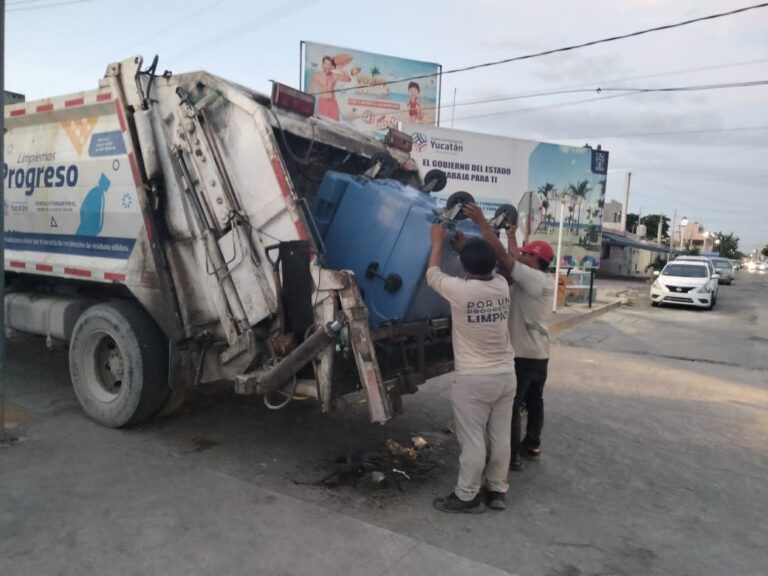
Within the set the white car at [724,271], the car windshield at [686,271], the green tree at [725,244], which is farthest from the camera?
the green tree at [725,244]

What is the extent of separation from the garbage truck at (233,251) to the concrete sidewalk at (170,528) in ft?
2.17

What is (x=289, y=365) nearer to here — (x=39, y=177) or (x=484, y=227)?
(x=484, y=227)

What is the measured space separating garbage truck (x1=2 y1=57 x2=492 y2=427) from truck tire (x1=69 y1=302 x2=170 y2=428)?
0.01 metres

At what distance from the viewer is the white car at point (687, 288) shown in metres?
18.0

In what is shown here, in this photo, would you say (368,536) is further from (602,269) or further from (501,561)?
(602,269)

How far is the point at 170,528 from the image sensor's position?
11.0 ft

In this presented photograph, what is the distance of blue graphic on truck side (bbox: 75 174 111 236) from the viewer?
5.11 m

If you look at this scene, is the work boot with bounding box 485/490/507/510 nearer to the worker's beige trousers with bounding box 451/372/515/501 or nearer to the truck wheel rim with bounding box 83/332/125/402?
the worker's beige trousers with bounding box 451/372/515/501

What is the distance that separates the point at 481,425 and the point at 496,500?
52cm

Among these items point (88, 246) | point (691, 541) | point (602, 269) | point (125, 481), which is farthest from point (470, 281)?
point (602, 269)

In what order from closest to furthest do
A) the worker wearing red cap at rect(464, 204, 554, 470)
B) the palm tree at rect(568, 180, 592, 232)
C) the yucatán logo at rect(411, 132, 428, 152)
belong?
the worker wearing red cap at rect(464, 204, 554, 470), the yucatán logo at rect(411, 132, 428, 152), the palm tree at rect(568, 180, 592, 232)

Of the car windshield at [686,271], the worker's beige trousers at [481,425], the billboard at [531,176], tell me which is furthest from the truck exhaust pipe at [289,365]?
the car windshield at [686,271]

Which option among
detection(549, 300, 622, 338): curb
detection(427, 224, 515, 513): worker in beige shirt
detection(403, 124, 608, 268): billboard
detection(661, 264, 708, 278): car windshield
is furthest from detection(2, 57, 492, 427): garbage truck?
detection(661, 264, 708, 278): car windshield

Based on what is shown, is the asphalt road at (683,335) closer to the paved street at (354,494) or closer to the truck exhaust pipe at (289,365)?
the paved street at (354,494)
